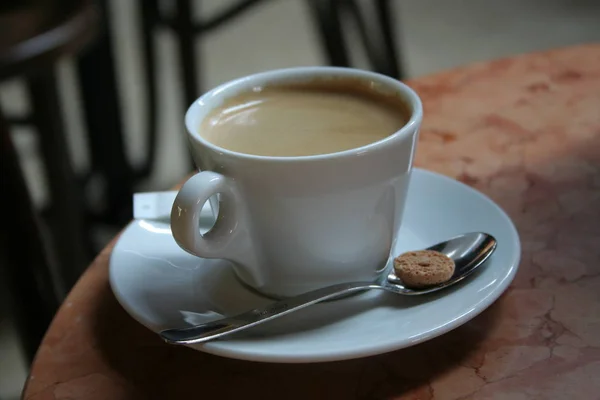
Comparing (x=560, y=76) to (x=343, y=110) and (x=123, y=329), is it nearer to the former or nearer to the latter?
(x=343, y=110)

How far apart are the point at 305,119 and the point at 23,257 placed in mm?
479

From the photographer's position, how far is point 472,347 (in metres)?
0.41

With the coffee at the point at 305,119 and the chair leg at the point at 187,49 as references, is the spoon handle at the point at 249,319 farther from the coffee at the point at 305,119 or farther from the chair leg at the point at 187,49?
the chair leg at the point at 187,49

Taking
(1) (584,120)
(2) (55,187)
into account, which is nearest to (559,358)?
(1) (584,120)

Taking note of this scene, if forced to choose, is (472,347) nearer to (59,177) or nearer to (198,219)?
(198,219)

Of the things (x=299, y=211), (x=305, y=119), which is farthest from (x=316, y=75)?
(x=299, y=211)

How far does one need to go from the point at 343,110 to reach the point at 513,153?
194 mm

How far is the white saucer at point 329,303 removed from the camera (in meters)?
0.37

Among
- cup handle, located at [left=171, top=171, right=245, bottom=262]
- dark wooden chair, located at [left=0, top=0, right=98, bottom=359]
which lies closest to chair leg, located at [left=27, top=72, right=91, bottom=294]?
dark wooden chair, located at [left=0, top=0, right=98, bottom=359]

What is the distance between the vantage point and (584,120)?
2.23 ft

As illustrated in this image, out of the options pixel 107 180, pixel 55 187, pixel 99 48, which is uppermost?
pixel 99 48

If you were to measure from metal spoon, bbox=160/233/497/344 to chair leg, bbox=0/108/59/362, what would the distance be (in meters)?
0.47

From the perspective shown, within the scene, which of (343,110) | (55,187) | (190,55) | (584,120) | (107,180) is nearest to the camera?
(343,110)

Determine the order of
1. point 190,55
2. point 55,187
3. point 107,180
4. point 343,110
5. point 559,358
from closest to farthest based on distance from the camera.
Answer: point 559,358, point 343,110, point 55,187, point 190,55, point 107,180
